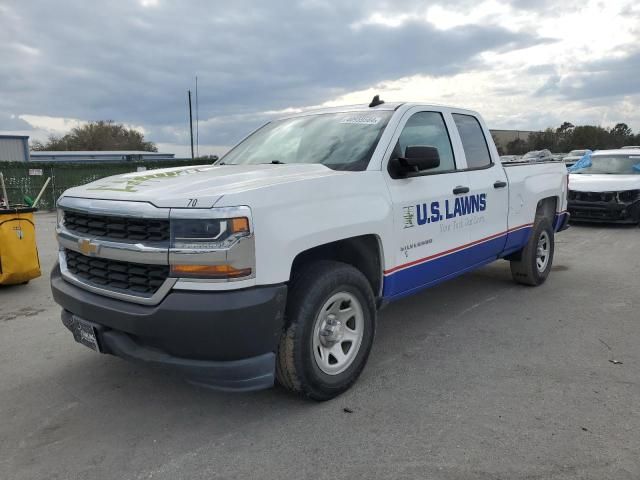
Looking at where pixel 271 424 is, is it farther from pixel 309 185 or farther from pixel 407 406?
pixel 309 185

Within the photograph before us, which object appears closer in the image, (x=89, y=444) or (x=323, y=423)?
(x=89, y=444)

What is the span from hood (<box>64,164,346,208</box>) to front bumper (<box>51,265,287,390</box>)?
1.76 ft

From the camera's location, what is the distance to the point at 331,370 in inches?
136

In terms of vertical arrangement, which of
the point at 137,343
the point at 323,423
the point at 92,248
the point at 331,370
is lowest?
the point at 323,423

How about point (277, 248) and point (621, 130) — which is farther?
point (621, 130)

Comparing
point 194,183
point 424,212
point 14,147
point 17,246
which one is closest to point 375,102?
point 424,212

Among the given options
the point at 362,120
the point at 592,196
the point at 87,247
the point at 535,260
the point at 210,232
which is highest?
the point at 362,120

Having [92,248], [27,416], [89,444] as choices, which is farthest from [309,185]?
[27,416]

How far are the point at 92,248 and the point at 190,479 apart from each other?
1468mm

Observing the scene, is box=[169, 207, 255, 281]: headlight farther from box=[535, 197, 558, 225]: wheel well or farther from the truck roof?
box=[535, 197, 558, 225]: wheel well

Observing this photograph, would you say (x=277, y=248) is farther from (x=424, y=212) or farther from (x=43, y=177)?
(x=43, y=177)

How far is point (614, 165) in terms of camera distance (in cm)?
1272

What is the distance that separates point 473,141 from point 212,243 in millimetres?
3296

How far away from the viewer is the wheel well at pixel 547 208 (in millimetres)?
6332
